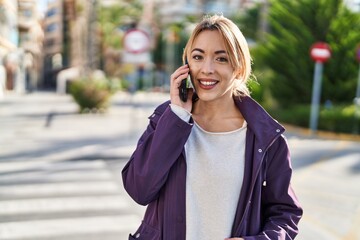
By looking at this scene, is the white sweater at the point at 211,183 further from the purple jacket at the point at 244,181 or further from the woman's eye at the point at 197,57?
the woman's eye at the point at 197,57

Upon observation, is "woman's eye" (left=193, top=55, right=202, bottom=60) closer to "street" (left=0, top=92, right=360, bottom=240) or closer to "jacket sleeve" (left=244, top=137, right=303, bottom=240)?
"jacket sleeve" (left=244, top=137, right=303, bottom=240)

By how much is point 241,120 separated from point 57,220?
3954 mm

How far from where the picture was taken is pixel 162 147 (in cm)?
168

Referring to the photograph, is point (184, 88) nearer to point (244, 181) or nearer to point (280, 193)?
point (244, 181)

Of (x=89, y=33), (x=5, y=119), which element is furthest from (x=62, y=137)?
(x=89, y=33)

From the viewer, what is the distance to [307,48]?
1769cm

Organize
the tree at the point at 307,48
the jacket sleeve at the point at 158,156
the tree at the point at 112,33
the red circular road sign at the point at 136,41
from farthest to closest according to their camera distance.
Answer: the tree at the point at 112,33 → the tree at the point at 307,48 → the red circular road sign at the point at 136,41 → the jacket sleeve at the point at 158,156

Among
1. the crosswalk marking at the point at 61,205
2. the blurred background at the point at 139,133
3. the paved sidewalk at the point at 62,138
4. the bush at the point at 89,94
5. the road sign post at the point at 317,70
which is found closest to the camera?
the blurred background at the point at 139,133

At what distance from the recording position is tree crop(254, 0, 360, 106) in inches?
670

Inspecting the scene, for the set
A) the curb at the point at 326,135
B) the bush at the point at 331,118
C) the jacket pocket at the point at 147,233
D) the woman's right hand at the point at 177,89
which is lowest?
the curb at the point at 326,135

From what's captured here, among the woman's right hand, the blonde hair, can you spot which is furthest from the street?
the blonde hair

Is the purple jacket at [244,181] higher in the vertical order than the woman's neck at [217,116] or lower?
lower

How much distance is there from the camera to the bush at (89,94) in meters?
18.0

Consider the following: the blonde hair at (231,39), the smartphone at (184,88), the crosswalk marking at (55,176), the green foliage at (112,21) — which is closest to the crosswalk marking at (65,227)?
the crosswalk marking at (55,176)
